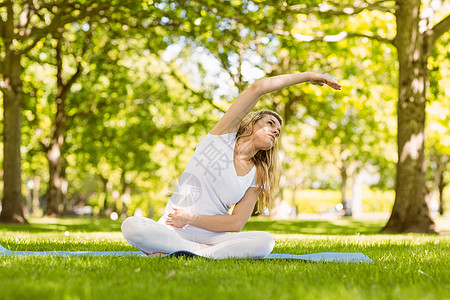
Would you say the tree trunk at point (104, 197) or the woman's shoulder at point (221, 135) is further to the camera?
the tree trunk at point (104, 197)

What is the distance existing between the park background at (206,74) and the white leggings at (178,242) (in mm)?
7785

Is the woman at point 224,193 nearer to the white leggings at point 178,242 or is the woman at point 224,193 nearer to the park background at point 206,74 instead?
the white leggings at point 178,242

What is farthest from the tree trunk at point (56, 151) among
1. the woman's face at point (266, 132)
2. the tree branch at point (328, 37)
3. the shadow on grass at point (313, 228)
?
the woman's face at point (266, 132)

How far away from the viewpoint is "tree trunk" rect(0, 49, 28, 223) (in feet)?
49.0

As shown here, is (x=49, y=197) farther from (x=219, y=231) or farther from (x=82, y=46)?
(x=219, y=231)

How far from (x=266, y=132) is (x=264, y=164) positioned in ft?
1.27

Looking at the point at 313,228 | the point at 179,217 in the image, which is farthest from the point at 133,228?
the point at 313,228

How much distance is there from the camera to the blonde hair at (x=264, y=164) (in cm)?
529

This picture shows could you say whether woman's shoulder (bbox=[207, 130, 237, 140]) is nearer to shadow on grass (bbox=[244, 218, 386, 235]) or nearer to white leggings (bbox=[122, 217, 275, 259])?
white leggings (bbox=[122, 217, 275, 259])

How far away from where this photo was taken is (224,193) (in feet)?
16.9

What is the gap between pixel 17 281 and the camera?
326cm

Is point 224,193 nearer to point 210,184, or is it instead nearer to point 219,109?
point 210,184

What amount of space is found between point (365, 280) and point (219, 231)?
183cm

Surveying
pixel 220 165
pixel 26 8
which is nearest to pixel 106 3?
pixel 26 8
